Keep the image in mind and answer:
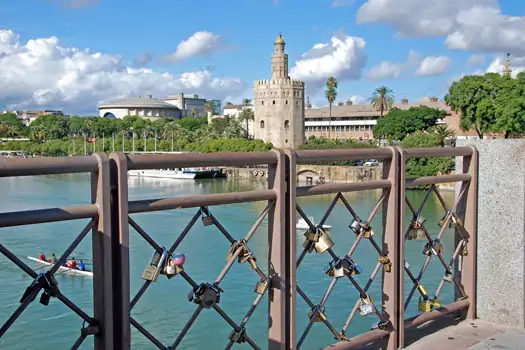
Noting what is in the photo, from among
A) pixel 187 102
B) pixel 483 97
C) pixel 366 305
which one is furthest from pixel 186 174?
pixel 187 102

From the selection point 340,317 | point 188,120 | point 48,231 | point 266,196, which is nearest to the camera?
point 266,196

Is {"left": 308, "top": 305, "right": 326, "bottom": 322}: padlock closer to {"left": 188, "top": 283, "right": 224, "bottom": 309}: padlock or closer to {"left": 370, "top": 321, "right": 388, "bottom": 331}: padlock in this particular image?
{"left": 370, "top": 321, "right": 388, "bottom": 331}: padlock

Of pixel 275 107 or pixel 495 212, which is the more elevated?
pixel 275 107

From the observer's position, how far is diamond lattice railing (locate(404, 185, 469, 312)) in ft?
12.3

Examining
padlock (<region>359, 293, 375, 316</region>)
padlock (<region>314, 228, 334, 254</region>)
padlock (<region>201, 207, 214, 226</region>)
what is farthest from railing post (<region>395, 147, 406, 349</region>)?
padlock (<region>201, 207, 214, 226</region>)

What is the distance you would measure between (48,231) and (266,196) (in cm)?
2884

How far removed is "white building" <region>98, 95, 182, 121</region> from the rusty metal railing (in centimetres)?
14898

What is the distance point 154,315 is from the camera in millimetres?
17859

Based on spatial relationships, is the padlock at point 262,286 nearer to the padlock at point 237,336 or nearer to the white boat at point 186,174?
the padlock at point 237,336

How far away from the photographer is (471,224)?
4094mm

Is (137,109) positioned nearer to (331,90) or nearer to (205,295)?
(331,90)

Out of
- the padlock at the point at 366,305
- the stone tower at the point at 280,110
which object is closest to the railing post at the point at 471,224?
the padlock at the point at 366,305

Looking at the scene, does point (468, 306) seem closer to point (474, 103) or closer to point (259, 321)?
point (259, 321)

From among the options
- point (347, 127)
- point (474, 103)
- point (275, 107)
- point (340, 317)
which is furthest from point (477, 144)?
point (347, 127)
